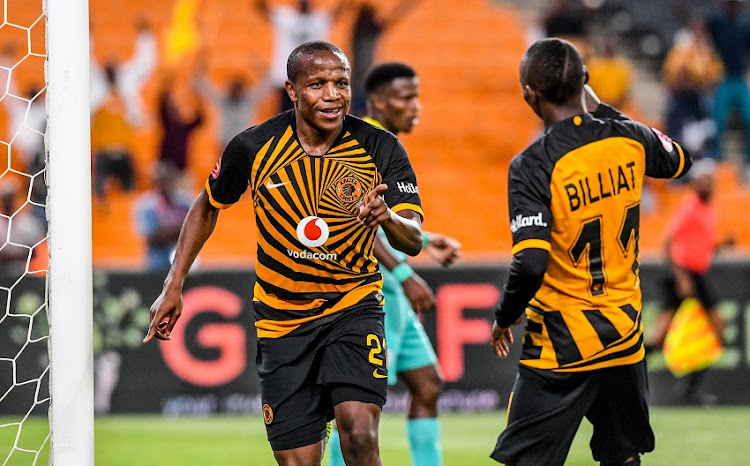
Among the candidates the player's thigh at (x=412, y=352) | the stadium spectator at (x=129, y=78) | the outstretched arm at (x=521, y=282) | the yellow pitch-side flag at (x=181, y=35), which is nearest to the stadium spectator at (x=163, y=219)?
the stadium spectator at (x=129, y=78)

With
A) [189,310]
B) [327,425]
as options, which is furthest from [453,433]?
[327,425]

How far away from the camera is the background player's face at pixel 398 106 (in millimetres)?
6242

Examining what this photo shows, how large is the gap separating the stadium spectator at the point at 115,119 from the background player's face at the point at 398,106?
9.28m

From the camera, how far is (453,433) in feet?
30.3

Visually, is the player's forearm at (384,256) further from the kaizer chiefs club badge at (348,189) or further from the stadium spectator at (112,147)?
the stadium spectator at (112,147)

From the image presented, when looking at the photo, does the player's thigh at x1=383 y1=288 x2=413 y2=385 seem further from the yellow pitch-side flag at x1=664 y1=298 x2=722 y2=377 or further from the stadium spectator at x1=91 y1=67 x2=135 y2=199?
the stadium spectator at x1=91 y1=67 x2=135 y2=199

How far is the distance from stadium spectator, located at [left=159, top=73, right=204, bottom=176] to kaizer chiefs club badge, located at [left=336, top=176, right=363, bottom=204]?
10251 mm

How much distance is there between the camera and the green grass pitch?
785 centimetres

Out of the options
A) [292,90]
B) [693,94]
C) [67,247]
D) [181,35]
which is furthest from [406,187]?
[181,35]

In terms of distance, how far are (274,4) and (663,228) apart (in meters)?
6.22

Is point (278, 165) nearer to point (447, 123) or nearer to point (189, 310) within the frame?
point (189, 310)

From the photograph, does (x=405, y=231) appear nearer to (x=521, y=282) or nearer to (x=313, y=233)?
(x=313, y=233)

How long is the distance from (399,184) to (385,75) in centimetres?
198

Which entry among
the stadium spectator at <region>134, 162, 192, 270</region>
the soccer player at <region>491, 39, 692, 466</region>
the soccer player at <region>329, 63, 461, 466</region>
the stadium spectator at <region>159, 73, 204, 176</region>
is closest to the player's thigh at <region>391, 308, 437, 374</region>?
the soccer player at <region>329, 63, 461, 466</region>
